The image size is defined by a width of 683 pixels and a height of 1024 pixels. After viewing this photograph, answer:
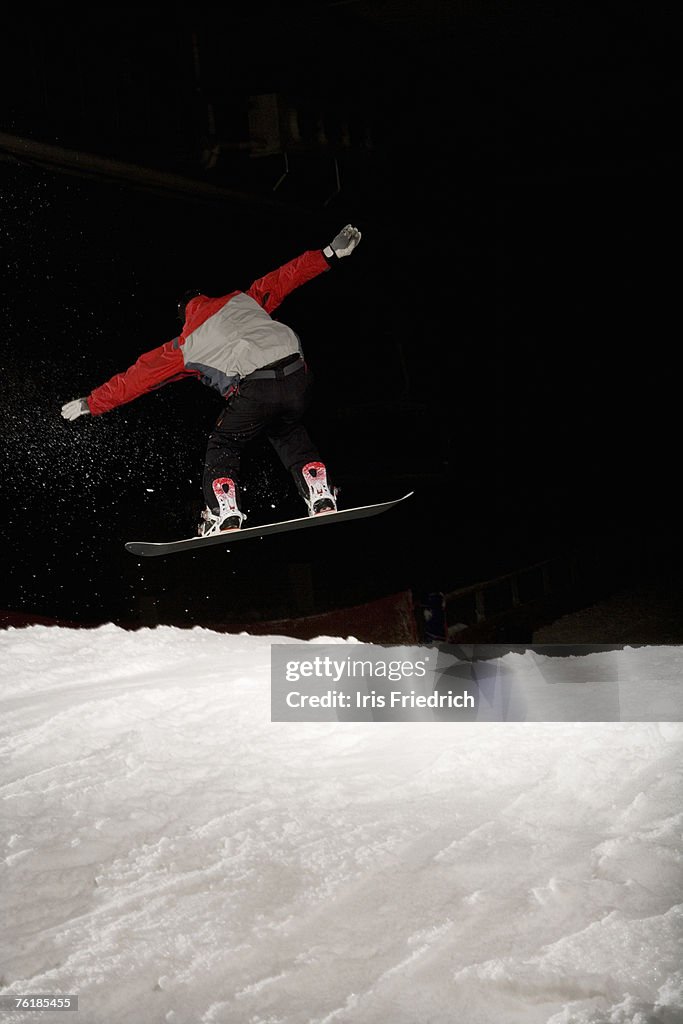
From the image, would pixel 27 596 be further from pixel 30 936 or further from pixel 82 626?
pixel 30 936

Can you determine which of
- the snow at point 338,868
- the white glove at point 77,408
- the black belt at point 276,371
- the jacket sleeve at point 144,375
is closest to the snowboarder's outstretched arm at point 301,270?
the black belt at point 276,371

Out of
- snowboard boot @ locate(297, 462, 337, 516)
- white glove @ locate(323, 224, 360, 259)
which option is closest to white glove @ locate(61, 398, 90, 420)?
snowboard boot @ locate(297, 462, 337, 516)

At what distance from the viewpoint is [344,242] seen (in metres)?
3.60

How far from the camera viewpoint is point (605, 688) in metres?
3.66

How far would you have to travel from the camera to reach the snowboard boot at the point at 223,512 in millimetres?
3813

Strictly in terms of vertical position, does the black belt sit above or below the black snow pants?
above

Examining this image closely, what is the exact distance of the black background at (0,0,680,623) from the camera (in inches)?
170

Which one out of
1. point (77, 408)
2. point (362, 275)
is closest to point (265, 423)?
point (77, 408)

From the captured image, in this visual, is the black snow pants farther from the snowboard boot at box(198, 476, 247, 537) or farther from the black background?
the black background

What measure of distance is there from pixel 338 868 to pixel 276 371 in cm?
195

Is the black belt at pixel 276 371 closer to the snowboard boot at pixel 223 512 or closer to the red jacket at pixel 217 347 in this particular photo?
the red jacket at pixel 217 347

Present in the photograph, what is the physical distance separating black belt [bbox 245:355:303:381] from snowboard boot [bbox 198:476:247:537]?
41 centimetres

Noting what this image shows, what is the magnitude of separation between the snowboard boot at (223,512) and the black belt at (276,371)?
1.35ft

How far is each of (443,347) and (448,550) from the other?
1.05 meters
